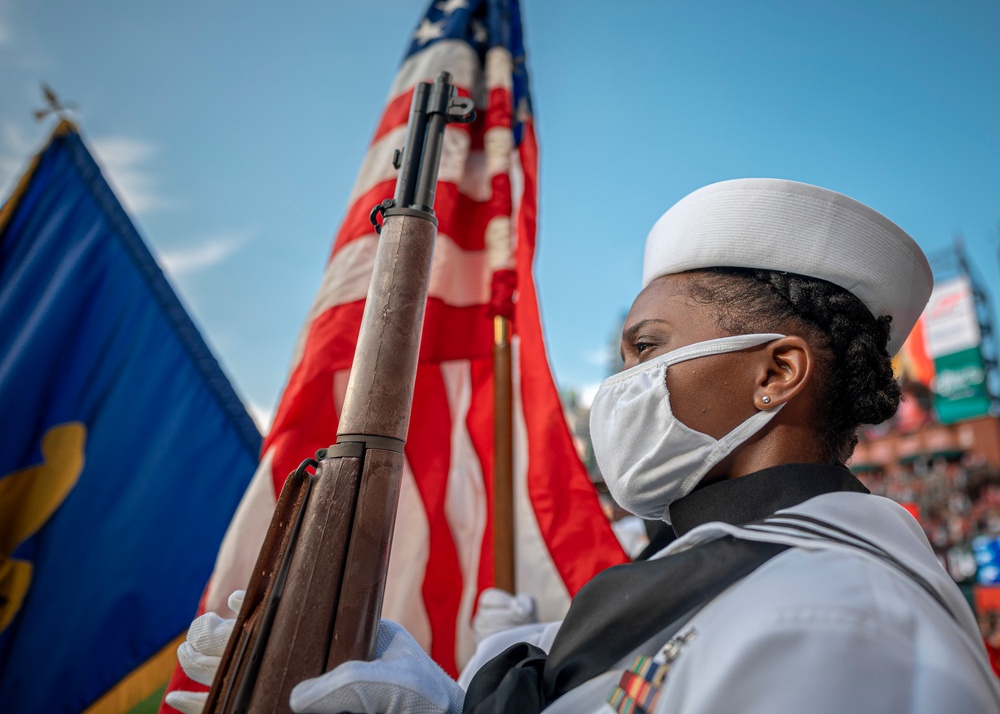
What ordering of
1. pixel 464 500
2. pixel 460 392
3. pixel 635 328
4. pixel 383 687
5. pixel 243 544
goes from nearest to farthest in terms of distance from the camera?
pixel 383 687 → pixel 635 328 → pixel 243 544 → pixel 464 500 → pixel 460 392

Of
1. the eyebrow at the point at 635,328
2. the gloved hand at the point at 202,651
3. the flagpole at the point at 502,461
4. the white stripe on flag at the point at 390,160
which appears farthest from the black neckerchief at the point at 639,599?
the white stripe on flag at the point at 390,160

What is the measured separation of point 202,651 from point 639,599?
3.17 feet

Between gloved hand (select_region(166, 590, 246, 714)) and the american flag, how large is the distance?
0.83 metres

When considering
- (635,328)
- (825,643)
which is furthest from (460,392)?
(825,643)

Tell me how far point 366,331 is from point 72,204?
307 centimetres

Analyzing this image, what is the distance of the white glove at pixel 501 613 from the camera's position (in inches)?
97.2

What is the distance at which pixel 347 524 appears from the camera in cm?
142

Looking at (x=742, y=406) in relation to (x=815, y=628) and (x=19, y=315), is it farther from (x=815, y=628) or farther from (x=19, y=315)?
(x=19, y=315)

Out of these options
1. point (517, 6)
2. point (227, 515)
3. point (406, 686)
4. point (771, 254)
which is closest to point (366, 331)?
point (406, 686)

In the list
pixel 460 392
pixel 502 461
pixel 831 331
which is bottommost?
pixel 831 331

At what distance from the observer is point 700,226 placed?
1.87 meters

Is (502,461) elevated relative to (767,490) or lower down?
A: elevated

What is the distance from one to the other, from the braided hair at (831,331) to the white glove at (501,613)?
1.25 meters

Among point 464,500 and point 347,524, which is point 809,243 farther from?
point 464,500
